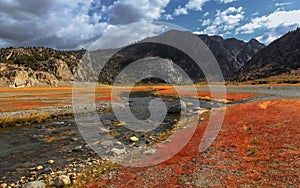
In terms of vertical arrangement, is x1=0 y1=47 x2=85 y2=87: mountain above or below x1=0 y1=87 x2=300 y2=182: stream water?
above

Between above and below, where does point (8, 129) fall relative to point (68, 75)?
below

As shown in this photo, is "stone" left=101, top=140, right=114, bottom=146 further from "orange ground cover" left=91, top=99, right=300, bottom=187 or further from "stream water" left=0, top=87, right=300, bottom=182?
"orange ground cover" left=91, top=99, right=300, bottom=187

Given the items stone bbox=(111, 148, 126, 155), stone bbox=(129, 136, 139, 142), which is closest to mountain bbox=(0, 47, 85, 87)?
stone bbox=(129, 136, 139, 142)

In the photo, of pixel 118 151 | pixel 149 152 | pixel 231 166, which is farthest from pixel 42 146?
pixel 231 166

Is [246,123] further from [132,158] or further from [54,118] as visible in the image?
[54,118]

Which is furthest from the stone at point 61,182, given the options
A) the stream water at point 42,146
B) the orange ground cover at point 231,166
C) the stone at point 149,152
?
the stone at point 149,152

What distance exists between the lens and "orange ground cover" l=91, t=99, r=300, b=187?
13.5 meters

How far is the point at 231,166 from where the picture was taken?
15711mm

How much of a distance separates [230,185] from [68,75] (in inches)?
7861

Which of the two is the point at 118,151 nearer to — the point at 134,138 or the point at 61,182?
the point at 134,138

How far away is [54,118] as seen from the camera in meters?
40.2

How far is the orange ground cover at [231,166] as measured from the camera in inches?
530

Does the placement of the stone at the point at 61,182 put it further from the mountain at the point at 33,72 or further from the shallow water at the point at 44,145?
the mountain at the point at 33,72

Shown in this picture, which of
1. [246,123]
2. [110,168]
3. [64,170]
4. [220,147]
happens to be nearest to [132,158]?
[110,168]
